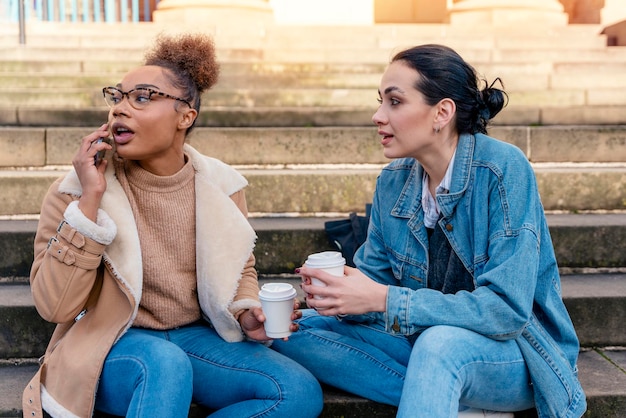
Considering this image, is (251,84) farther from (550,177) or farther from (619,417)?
(619,417)

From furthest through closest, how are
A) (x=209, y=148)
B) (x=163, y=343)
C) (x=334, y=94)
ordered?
(x=334, y=94) < (x=209, y=148) < (x=163, y=343)

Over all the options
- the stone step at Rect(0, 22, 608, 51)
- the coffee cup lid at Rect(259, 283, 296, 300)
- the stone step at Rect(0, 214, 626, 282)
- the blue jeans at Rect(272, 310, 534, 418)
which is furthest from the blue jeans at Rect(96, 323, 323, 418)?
the stone step at Rect(0, 22, 608, 51)

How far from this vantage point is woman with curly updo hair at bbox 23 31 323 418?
2139 mm

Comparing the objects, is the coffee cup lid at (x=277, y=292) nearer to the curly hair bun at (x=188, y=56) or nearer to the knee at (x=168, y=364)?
the knee at (x=168, y=364)

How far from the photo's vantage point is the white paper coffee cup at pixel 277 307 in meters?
2.08

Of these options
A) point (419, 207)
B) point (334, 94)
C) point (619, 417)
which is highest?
point (334, 94)

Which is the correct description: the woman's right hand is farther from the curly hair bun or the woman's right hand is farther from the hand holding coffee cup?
the hand holding coffee cup

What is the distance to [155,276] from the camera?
92.7 inches

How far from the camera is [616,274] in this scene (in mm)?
3301

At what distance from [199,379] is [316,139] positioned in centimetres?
209

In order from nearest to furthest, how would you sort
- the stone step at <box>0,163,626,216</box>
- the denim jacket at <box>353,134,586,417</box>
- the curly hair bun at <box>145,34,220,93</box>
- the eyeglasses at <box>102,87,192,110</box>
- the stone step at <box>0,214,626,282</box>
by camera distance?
1. the denim jacket at <box>353,134,586,417</box>
2. the eyeglasses at <box>102,87,192,110</box>
3. the curly hair bun at <box>145,34,220,93</box>
4. the stone step at <box>0,214,626,282</box>
5. the stone step at <box>0,163,626,216</box>

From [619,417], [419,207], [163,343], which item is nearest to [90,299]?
[163,343]

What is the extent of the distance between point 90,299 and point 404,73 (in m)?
1.16

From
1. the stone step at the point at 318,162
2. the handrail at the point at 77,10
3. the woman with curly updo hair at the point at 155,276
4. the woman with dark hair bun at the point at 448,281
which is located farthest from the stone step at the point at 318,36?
the woman with dark hair bun at the point at 448,281
